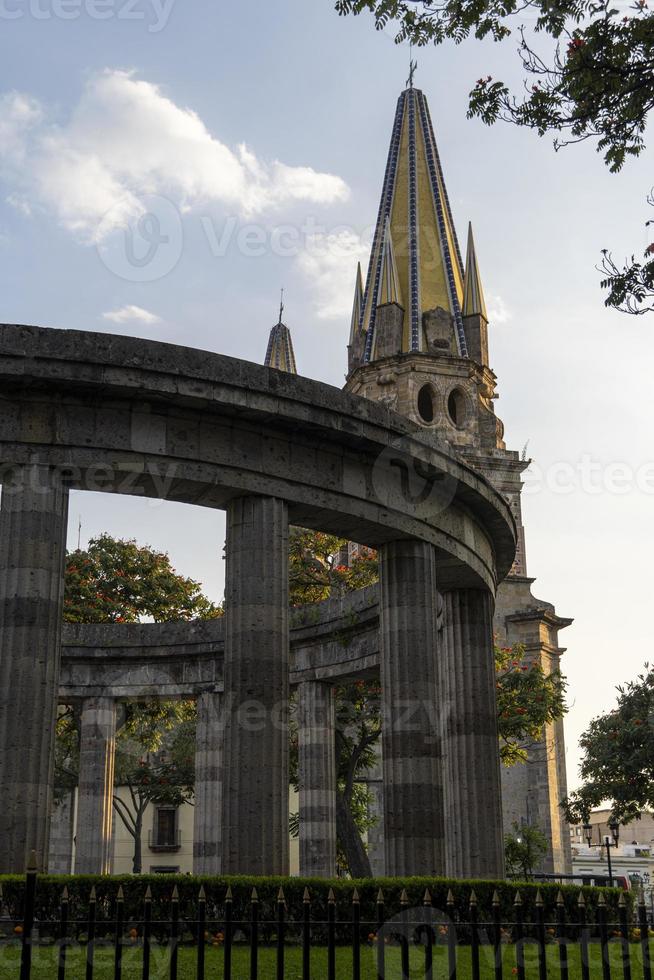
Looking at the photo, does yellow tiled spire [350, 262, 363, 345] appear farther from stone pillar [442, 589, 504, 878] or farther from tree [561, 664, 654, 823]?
stone pillar [442, 589, 504, 878]

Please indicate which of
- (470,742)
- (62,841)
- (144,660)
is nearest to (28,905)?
(470,742)

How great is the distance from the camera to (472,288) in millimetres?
85375

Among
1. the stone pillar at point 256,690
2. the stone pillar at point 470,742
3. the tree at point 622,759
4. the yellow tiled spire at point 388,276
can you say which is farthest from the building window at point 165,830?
the stone pillar at point 256,690

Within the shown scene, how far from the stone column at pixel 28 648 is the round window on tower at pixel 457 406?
6292 centimetres

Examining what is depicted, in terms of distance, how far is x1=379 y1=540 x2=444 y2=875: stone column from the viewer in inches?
835

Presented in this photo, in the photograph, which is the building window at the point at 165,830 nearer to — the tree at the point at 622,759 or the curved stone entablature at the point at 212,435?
the tree at the point at 622,759

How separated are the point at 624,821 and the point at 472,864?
2146 centimetres

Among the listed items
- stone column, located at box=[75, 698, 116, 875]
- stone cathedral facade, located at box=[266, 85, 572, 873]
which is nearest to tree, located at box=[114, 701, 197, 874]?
stone column, located at box=[75, 698, 116, 875]

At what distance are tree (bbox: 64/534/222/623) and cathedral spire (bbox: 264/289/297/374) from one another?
201ft

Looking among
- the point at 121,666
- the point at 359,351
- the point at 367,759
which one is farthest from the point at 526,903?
the point at 359,351

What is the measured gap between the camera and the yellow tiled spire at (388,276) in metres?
82.4

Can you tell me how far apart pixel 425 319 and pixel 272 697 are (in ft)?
214

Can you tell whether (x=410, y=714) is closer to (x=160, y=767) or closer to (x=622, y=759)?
(x=622, y=759)

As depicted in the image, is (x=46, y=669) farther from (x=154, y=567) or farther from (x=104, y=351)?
(x=154, y=567)
